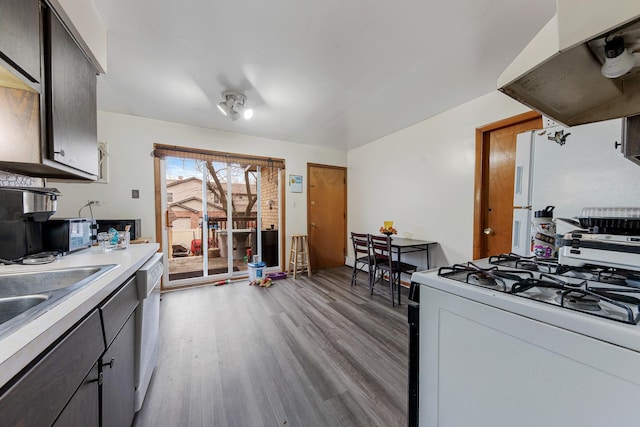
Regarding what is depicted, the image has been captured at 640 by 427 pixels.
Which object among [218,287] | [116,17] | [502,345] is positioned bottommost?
[218,287]

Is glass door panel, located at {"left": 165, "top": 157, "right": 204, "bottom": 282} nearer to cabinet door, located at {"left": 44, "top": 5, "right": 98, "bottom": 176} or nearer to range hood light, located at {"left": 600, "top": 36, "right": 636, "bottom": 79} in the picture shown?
cabinet door, located at {"left": 44, "top": 5, "right": 98, "bottom": 176}

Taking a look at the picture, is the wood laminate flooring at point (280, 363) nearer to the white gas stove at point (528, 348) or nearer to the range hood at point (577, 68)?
the white gas stove at point (528, 348)

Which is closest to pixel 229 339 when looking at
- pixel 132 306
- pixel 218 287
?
pixel 132 306

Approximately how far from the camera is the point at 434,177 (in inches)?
116

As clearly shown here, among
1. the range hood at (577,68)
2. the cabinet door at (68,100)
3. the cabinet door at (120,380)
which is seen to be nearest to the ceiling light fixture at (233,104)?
the cabinet door at (68,100)

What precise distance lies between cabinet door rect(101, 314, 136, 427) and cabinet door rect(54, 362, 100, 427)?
55 mm

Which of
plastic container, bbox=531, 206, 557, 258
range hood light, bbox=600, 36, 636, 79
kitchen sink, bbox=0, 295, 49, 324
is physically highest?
range hood light, bbox=600, 36, 636, 79

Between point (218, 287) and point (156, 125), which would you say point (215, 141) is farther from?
point (218, 287)

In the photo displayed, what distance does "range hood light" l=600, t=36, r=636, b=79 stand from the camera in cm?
60

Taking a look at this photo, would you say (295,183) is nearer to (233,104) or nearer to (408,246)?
(233,104)

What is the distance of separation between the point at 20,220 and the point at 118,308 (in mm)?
892

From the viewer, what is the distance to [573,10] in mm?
519

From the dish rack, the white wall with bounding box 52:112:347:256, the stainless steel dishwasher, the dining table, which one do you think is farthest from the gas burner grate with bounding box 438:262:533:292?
the white wall with bounding box 52:112:347:256

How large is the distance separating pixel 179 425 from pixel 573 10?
2.18 metres
